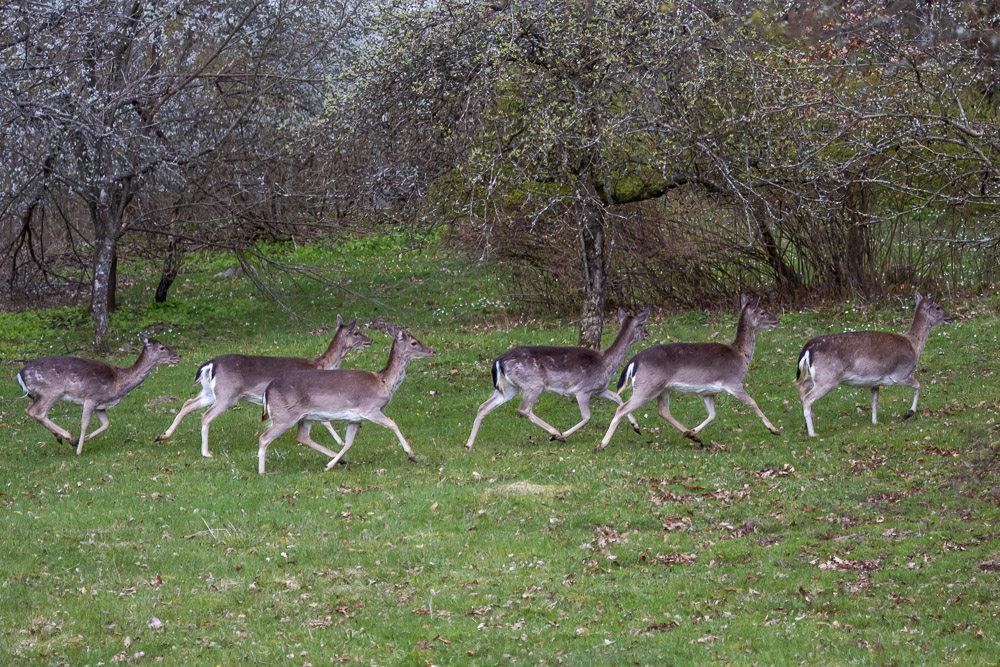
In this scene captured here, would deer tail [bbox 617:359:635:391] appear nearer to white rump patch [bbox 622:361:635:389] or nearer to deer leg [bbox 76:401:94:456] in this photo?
white rump patch [bbox 622:361:635:389]

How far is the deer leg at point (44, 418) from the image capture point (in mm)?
14719

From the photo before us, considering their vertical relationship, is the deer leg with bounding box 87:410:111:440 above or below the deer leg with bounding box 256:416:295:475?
below

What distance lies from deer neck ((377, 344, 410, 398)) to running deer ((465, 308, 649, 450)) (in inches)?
46.2

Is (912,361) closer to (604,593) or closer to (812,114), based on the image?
(812,114)

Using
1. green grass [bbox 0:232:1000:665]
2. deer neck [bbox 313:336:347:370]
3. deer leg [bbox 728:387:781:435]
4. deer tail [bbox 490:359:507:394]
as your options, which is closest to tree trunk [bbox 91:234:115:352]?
green grass [bbox 0:232:1000:665]

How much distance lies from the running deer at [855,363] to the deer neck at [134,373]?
30.2 ft

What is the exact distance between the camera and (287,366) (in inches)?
598

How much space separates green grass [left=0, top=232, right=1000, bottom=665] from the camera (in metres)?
8.04

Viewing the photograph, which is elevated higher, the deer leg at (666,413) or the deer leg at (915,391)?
the deer leg at (915,391)

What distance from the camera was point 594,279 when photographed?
17.3 metres

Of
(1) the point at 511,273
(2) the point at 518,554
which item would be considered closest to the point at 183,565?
(2) the point at 518,554

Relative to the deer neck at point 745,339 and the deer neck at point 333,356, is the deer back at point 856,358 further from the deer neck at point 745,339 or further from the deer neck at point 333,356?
the deer neck at point 333,356

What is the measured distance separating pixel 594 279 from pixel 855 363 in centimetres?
454

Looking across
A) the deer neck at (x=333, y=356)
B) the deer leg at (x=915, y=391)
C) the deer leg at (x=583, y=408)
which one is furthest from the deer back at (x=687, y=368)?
the deer neck at (x=333, y=356)
